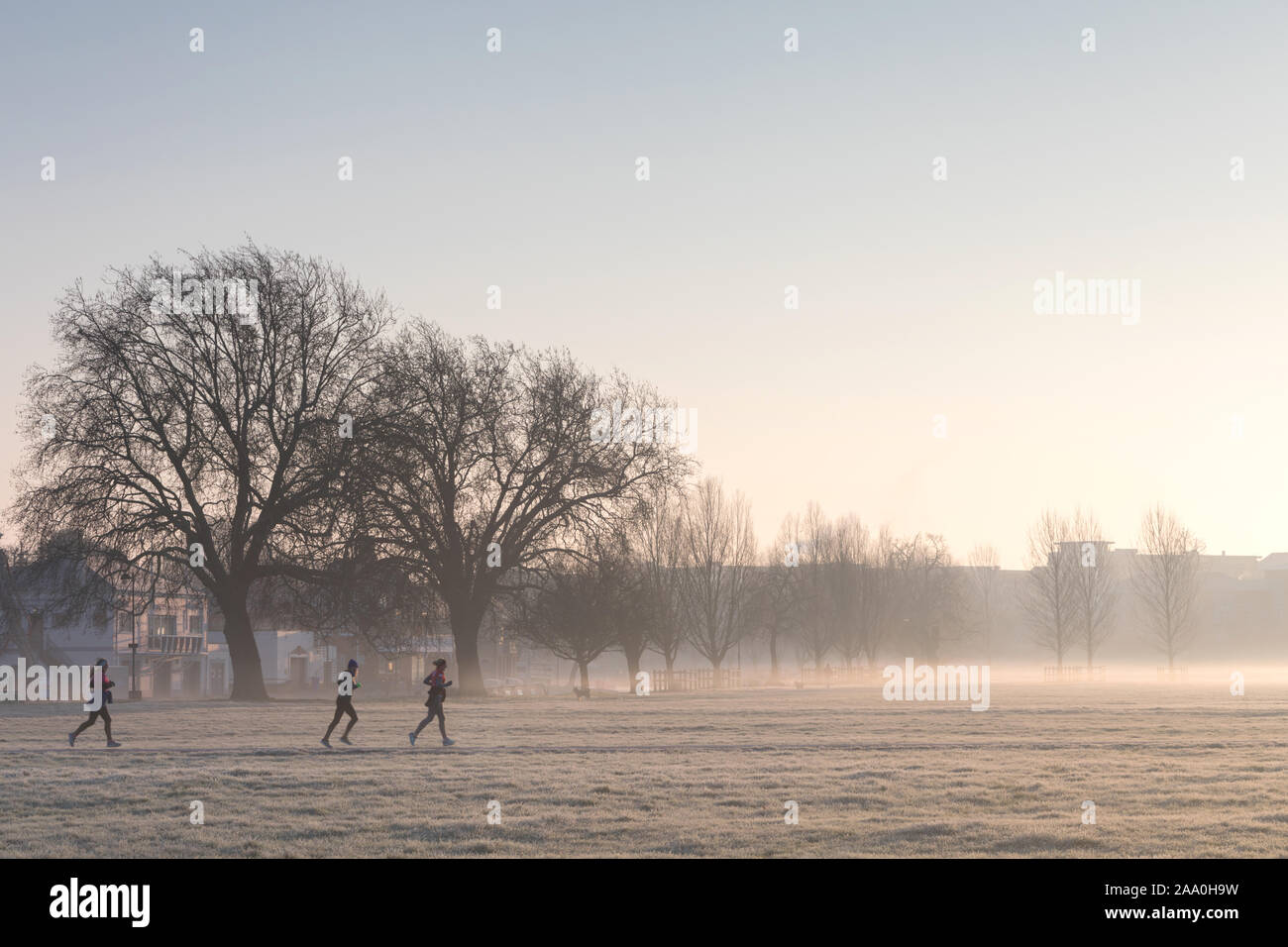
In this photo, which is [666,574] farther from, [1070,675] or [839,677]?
[1070,675]

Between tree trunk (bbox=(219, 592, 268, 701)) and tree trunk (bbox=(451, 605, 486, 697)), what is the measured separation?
8.49 metres

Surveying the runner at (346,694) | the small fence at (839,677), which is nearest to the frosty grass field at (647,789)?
the runner at (346,694)

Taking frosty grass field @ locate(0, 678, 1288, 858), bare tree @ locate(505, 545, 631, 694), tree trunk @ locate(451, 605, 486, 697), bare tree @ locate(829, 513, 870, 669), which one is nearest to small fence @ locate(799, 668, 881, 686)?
bare tree @ locate(829, 513, 870, 669)

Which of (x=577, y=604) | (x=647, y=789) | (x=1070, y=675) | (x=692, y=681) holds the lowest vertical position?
(x=1070, y=675)

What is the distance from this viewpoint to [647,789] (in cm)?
1980

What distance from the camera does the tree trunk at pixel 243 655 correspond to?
156 feet

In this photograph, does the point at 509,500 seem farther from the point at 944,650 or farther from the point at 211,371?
the point at 944,650

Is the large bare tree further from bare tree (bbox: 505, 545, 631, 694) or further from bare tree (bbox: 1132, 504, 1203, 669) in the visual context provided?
bare tree (bbox: 1132, 504, 1203, 669)

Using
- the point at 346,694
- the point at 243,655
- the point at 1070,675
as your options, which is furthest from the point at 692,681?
the point at 346,694

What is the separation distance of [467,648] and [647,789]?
35.7 metres

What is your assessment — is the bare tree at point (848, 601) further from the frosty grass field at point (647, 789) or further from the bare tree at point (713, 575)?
the frosty grass field at point (647, 789)

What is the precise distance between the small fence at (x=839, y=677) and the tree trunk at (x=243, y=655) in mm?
43360

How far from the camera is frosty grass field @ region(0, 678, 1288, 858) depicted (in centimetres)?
1492
